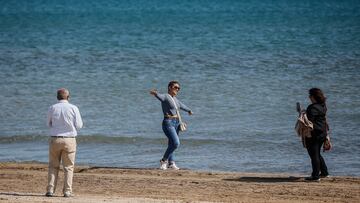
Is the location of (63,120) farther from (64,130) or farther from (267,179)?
(267,179)

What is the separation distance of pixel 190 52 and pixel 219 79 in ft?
35.7

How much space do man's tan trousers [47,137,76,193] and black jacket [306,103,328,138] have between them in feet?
13.5

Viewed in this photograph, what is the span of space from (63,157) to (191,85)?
17.1m

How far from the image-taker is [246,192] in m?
14.2

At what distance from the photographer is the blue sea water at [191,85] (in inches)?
761

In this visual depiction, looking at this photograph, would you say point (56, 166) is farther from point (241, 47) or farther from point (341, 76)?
point (241, 47)

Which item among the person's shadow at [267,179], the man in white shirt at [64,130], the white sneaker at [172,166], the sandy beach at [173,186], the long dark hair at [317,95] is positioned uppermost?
the long dark hair at [317,95]

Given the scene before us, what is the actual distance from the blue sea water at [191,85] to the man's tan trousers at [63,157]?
14.7 ft

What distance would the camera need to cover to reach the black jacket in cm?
1507

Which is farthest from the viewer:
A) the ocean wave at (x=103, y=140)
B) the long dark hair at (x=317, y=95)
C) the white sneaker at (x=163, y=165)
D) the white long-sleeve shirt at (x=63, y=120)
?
the ocean wave at (x=103, y=140)

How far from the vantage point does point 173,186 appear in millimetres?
14758

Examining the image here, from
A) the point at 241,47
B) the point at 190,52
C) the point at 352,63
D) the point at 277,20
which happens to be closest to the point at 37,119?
the point at 352,63

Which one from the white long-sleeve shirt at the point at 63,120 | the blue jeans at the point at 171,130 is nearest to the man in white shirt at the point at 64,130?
the white long-sleeve shirt at the point at 63,120

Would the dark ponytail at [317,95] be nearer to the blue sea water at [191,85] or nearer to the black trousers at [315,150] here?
the black trousers at [315,150]
